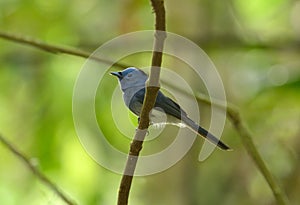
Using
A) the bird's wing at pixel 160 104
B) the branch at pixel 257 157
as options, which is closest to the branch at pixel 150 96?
the bird's wing at pixel 160 104

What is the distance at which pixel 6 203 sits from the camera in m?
3.58

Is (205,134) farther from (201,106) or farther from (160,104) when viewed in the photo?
(201,106)

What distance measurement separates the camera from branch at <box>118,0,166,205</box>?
4.66 ft

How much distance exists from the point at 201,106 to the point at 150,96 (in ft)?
7.39

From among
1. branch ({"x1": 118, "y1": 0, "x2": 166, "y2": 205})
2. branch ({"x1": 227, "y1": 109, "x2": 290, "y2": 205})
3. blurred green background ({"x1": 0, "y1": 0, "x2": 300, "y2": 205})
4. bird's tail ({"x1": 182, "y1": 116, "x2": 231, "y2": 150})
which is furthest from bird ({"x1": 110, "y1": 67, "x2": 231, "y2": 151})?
blurred green background ({"x1": 0, "y1": 0, "x2": 300, "y2": 205})

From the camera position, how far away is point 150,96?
1.57 metres

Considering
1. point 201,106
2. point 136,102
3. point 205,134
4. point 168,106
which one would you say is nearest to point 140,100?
point 136,102

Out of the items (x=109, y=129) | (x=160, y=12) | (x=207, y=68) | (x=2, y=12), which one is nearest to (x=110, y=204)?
(x=109, y=129)

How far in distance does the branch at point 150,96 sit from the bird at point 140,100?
1.55 feet

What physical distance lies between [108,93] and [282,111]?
2.99 ft

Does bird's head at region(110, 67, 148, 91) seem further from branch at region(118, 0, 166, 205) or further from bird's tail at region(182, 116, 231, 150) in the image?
branch at region(118, 0, 166, 205)

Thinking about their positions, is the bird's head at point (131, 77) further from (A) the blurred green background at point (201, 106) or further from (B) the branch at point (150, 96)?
(A) the blurred green background at point (201, 106)

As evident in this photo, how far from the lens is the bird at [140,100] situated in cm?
214

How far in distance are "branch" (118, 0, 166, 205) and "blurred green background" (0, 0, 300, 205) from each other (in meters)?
1.78
